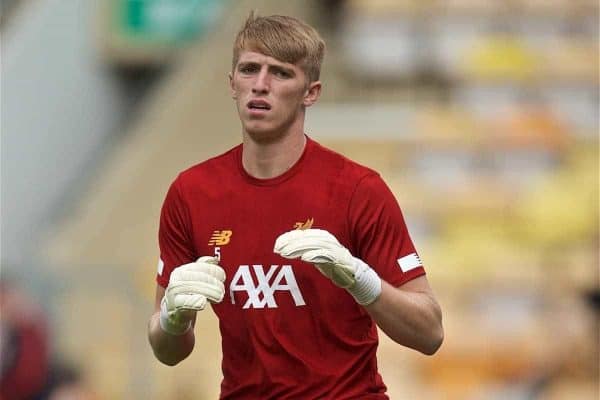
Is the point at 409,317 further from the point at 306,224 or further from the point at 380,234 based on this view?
the point at 306,224

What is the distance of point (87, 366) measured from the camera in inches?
360

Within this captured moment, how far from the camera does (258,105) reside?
4.30m

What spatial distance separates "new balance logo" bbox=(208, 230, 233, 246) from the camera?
4387mm

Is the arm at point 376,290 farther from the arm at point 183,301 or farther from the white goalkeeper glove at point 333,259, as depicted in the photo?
the arm at point 183,301

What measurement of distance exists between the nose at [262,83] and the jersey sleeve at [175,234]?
432 mm

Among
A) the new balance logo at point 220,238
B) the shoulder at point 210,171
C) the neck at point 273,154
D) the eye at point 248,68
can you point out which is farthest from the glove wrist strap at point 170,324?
the eye at point 248,68

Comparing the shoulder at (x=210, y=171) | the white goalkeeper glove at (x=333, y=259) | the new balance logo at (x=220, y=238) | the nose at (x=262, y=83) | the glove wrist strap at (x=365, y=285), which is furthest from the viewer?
the shoulder at (x=210, y=171)

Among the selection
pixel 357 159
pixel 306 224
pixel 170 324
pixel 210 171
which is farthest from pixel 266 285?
pixel 357 159

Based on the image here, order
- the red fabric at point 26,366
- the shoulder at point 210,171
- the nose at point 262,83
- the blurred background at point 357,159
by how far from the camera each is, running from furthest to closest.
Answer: the blurred background at point 357,159 → the red fabric at point 26,366 → the shoulder at point 210,171 → the nose at point 262,83

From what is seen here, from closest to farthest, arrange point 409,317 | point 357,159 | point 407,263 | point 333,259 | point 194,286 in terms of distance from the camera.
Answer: point 333,259
point 194,286
point 409,317
point 407,263
point 357,159

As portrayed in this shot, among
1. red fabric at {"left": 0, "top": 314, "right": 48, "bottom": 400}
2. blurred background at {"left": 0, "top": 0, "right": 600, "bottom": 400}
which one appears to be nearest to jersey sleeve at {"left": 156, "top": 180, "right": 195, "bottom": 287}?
blurred background at {"left": 0, "top": 0, "right": 600, "bottom": 400}

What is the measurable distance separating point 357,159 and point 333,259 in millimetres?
6928

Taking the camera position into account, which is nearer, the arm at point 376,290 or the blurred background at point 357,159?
the arm at point 376,290

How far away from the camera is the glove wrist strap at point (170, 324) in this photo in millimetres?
4371
